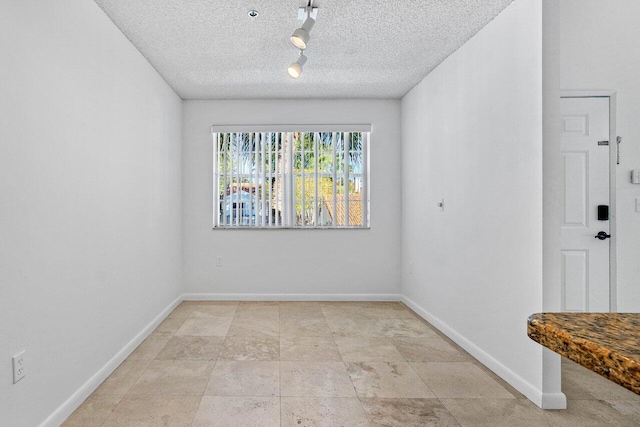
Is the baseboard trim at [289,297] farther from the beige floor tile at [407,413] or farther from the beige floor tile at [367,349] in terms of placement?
the beige floor tile at [407,413]

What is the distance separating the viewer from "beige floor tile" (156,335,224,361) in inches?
111

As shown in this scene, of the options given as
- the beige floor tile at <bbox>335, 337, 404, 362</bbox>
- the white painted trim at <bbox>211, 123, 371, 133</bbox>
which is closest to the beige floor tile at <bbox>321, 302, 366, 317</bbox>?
the beige floor tile at <bbox>335, 337, 404, 362</bbox>

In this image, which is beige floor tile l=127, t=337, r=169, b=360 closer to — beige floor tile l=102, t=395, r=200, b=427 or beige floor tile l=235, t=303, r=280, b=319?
beige floor tile l=102, t=395, r=200, b=427

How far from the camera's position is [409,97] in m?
4.27

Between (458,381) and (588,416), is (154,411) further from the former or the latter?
(588,416)

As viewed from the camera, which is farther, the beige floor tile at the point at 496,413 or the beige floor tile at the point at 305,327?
the beige floor tile at the point at 305,327

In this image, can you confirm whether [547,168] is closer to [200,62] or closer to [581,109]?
[581,109]

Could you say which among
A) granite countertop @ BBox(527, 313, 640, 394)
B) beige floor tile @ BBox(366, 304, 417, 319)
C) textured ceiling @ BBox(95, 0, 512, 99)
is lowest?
beige floor tile @ BBox(366, 304, 417, 319)

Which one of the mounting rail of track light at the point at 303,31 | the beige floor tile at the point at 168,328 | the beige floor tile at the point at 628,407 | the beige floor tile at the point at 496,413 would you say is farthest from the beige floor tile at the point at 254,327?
the beige floor tile at the point at 628,407

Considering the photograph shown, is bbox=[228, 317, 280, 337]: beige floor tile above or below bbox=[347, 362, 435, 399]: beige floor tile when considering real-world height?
above

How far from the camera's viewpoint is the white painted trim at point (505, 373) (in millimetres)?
2090

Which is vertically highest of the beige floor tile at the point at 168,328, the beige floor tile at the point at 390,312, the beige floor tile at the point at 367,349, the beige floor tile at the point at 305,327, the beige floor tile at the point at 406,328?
the beige floor tile at the point at 168,328

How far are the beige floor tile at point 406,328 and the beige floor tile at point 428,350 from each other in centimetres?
10

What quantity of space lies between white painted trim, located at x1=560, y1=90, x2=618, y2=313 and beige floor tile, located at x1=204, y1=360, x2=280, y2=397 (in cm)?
258
